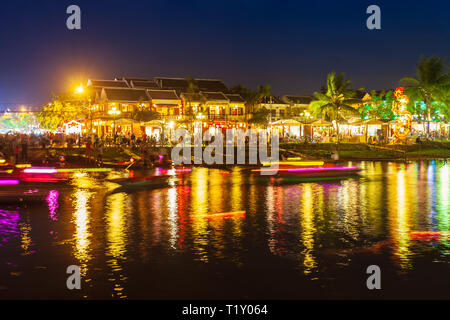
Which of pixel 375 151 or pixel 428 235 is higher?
pixel 375 151

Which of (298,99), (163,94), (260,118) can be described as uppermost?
(298,99)

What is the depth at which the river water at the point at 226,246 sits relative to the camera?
7184mm

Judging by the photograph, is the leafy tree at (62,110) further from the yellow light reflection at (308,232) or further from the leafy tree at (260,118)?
the yellow light reflection at (308,232)

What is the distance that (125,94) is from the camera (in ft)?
230

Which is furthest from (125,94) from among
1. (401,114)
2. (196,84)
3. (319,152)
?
(401,114)

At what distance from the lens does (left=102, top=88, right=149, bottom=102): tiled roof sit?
226 feet

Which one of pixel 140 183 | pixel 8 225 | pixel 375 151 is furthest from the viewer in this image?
pixel 375 151

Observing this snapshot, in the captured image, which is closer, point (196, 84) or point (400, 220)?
point (400, 220)

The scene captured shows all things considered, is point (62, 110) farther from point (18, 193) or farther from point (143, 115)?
point (18, 193)

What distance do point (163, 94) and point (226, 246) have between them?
64.1 metres

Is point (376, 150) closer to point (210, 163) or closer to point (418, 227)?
point (210, 163)

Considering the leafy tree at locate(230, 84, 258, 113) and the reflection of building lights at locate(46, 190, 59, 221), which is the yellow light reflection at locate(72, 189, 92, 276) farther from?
the leafy tree at locate(230, 84, 258, 113)
